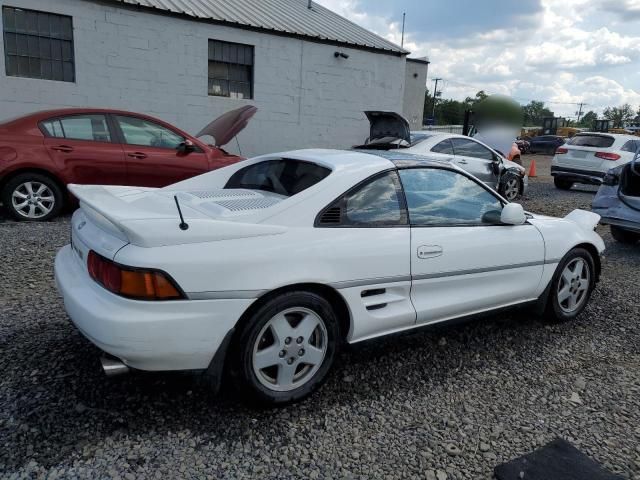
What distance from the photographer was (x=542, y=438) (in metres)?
2.62

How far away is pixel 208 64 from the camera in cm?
1193

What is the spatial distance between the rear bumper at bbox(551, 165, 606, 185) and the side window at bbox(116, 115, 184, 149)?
971 centimetres

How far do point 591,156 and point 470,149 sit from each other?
458cm

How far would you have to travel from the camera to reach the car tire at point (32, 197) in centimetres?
639

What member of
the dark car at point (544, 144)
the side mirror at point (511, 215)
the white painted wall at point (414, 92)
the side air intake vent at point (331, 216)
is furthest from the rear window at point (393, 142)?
the dark car at point (544, 144)

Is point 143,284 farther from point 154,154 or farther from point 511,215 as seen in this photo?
point 154,154

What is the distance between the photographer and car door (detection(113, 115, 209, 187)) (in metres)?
6.95

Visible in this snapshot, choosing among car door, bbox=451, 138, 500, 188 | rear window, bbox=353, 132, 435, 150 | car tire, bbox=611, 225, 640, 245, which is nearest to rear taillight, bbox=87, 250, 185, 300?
rear window, bbox=353, 132, 435, 150

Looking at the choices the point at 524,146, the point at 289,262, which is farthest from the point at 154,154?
the point at 524,146

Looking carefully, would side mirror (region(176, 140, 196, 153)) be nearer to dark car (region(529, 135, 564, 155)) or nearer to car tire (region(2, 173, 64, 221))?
car tire (region(2, 173, 64, 221))

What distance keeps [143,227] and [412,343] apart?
2.11 m

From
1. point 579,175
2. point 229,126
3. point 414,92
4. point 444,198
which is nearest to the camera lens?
point 444,198

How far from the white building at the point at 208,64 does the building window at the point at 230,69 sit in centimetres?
2

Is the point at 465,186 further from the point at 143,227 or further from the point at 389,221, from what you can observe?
the point at 143,227
